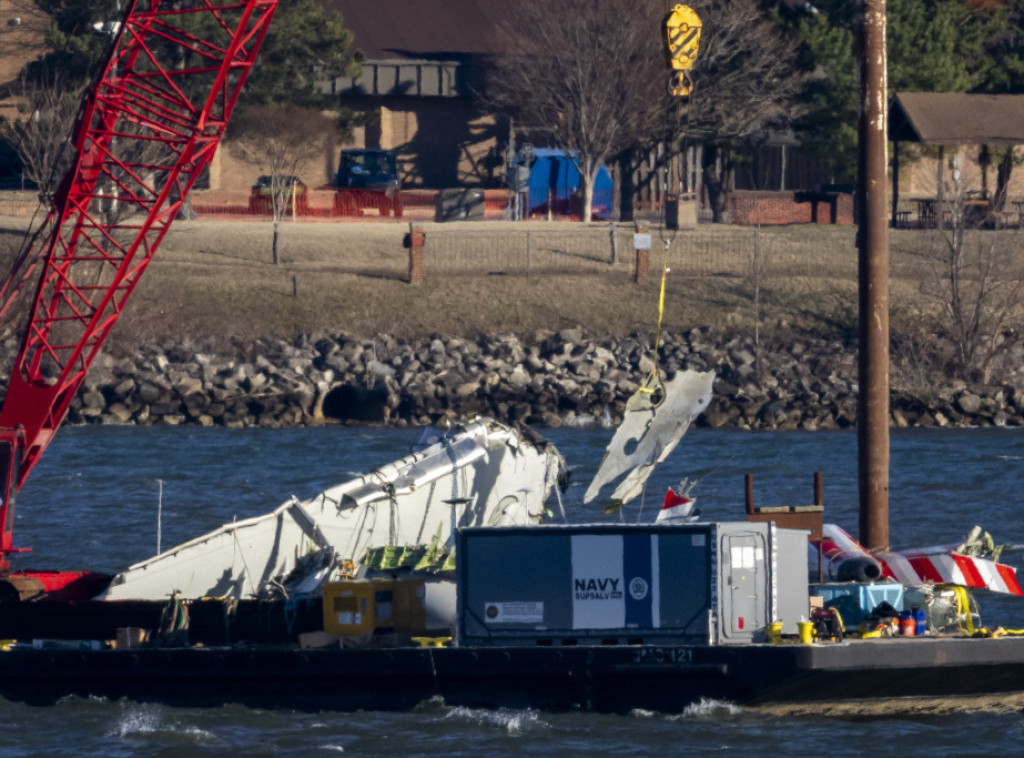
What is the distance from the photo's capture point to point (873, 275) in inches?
947

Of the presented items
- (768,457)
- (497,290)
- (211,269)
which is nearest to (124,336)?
(211,269)

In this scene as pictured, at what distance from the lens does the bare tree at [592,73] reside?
66875mm

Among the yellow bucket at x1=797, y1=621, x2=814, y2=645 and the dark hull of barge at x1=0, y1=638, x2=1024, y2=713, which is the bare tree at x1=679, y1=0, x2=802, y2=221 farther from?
the yellow bucket at x1=797, y1=621, x2=814, y2=645

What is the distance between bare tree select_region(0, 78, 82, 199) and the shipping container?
31643 millimetres

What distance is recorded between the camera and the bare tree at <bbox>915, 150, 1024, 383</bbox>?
175ft

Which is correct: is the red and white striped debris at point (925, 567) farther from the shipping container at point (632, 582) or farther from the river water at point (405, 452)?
Result: the shipping container at point (632, 582)

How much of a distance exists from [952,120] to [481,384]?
22467 mm

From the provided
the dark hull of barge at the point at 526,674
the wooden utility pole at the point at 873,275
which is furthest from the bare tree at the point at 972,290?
the dark hull of barge at the point at 526,674

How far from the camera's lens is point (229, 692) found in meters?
21.7

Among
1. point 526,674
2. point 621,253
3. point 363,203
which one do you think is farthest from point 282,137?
point 526,674

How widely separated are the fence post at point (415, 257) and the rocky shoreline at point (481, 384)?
3619 mm

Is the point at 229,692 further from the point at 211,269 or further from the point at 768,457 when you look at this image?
the point at 211,269

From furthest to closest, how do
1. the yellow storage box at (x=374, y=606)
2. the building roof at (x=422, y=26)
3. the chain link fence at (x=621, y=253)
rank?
the building roof at (x=422, y=26), the chain link fence at (x=621, y=253), the yellow storage box at (x=374, y=606)

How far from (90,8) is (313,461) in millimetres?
26279
